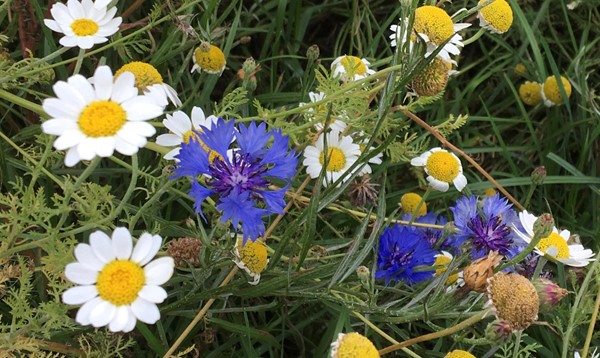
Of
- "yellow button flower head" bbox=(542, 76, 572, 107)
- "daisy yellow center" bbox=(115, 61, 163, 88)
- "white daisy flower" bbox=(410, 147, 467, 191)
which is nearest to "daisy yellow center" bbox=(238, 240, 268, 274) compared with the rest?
"daisy yellow center" bbox=(115, 61, 163, 88)

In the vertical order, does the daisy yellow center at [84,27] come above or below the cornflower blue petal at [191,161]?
above

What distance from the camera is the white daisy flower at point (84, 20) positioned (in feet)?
2.59

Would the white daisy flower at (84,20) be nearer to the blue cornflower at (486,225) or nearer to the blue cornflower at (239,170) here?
the blue cornflower at (239,170)

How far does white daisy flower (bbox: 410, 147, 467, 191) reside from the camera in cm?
103

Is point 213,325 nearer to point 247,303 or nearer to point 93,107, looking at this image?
point 247,303

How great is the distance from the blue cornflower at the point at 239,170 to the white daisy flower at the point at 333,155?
0.19 metres

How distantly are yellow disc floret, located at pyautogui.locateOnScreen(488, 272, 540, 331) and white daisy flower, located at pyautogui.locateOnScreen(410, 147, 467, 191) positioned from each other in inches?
13.2

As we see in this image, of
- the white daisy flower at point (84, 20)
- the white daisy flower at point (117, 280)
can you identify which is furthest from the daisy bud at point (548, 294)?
the white daisy flower at point (84, 20)

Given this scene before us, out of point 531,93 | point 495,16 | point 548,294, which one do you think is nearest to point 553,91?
point 531,93

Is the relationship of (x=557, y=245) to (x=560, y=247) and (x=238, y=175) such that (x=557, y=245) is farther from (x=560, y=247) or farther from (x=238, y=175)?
(x=238, y=175)

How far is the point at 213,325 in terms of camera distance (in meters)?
1.01

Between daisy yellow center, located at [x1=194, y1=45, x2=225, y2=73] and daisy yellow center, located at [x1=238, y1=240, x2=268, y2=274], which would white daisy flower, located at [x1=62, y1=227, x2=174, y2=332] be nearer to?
daisy yellow center, located at [x1=238, y1=240, x2=268, y2=274]

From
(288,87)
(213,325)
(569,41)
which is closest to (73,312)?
(213,325)

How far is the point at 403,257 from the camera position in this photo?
98 cm
